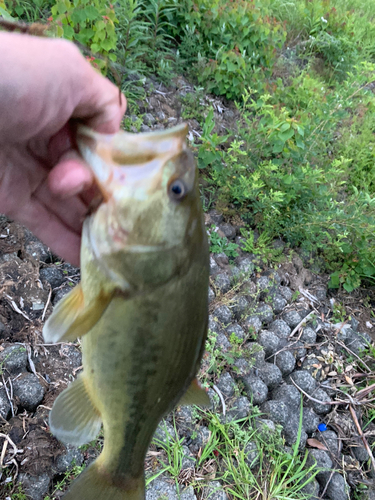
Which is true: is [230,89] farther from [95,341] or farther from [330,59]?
[95,341]

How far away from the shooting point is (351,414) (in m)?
3.35

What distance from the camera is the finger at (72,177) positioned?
4.33ft

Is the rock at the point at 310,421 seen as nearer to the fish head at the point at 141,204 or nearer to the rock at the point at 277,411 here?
the rock at the point at 277,411

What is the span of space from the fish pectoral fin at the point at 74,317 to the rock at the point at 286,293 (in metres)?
2.75

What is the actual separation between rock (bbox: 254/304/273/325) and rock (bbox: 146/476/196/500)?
1.52m

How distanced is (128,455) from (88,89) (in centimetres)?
140

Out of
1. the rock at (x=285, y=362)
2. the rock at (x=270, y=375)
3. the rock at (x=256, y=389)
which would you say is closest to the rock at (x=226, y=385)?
the rock at (x=256, y=389)

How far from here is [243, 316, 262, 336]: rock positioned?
11.0 ft

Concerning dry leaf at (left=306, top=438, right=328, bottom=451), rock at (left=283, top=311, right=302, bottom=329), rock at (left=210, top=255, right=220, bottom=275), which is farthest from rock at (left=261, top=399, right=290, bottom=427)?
rock at (left=210, top=255, right=220, bottom=275)

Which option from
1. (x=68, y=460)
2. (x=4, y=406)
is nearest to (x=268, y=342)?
(x=68, y=460)

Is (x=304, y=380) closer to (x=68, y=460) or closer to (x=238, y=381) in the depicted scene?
(x=238, y=381)

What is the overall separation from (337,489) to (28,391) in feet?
7.74

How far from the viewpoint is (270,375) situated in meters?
3.20

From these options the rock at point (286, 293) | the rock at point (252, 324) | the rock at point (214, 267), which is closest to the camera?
the rock at point (252, 324)
